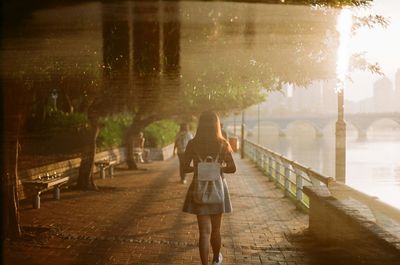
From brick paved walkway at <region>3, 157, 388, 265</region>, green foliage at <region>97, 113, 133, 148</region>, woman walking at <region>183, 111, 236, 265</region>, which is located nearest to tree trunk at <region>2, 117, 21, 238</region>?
brick paved walkway at <region>3, 157, 388, 265</region>

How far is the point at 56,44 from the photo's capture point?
6902 millimetres

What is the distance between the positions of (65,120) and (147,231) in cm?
1797

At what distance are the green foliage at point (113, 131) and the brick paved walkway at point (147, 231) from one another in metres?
10.6

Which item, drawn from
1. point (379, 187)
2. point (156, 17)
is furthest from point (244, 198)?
point (379, 187)

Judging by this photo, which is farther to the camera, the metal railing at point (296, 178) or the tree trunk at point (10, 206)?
the metal railing at point (296, 178)

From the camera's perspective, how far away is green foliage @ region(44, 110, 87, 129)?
24.6 meters

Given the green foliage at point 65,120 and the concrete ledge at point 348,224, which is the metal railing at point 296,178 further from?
the green foliage at point 65,120

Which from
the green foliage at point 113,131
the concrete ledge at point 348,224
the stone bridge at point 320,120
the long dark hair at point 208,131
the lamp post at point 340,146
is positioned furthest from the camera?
the stone bridge at point 320,120

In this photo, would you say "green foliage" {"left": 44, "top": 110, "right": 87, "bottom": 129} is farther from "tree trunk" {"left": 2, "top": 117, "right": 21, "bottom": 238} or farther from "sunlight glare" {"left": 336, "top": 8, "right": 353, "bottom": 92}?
"tree trunk" {"left": 2, "top": 117, "right": 21, "bottom": 238}

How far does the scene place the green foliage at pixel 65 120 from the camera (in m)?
24.6

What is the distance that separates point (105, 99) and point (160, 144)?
14.1 meters

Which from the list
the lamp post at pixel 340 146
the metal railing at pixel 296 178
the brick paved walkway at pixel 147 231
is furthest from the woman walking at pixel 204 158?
the lamp post at pixel 340 146

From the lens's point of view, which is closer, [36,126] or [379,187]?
[36,126]

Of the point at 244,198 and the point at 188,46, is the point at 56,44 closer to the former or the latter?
the point at 188,46
